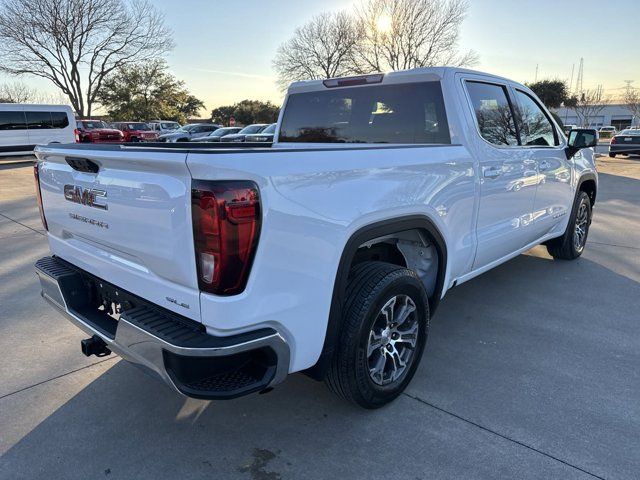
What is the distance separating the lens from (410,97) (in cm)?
349

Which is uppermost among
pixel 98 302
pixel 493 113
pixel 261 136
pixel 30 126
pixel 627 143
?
pixel 30 126

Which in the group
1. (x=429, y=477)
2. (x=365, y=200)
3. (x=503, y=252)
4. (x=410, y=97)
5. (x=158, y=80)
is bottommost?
(x=429, y=477)

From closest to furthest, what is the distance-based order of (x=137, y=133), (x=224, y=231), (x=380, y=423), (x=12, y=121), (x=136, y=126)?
(x=224, y=231), (x=380, y=423), (x=12, y=121), (x=137, y=133), (x=136, y=126)

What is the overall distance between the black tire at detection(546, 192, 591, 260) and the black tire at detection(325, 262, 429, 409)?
334cm

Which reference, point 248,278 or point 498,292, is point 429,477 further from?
point 498,292

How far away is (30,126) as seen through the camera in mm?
20125

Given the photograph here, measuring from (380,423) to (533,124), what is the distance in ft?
10.2

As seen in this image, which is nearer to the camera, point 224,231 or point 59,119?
point 224,231

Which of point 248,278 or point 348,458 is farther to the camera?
point 348,458

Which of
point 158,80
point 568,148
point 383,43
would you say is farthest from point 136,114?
point 568,148

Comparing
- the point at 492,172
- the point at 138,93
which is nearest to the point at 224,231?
the point at 492,172

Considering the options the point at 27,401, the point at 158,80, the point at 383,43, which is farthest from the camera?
the point at 158,80

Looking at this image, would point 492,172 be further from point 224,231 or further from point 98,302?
point 98,302

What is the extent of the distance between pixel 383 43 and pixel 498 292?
3227 centimetres
